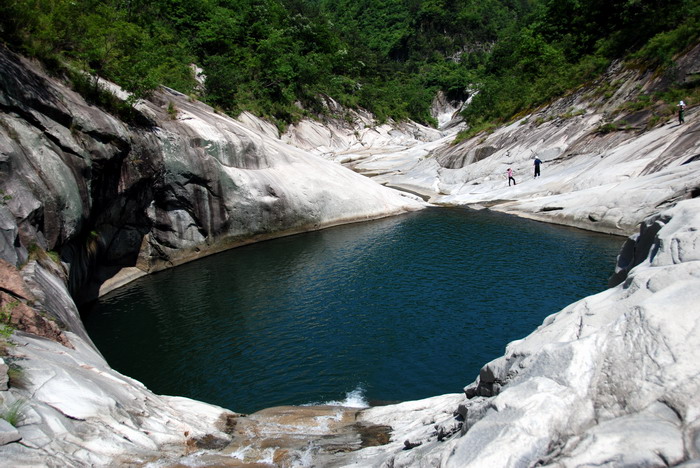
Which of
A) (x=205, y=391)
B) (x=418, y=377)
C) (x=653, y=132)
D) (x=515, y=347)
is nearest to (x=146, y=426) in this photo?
(x=205, y=391)

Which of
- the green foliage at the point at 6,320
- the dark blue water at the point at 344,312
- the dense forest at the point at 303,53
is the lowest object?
the dark blue water at the point at 344,312

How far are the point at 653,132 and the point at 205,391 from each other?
34.4 meters

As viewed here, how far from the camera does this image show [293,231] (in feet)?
125

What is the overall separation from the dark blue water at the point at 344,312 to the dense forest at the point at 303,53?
12.4 metres

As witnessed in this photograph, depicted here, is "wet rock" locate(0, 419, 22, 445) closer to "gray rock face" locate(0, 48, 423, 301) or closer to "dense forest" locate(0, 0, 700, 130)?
"gray rock face" locate(0, 48, 423, 301)

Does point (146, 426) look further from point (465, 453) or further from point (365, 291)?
point (365, 291)

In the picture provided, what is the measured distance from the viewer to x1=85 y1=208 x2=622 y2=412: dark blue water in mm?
16750

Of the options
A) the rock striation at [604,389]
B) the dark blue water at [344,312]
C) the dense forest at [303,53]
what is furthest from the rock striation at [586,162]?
the rock striation at [604,389]

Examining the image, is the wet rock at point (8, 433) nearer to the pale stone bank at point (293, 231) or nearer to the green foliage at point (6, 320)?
the pale stone bank at point (293, 231)

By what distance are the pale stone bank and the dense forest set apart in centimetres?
300

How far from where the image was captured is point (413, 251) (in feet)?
105

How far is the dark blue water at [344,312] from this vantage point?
16750 mm

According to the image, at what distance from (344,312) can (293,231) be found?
54.8ft

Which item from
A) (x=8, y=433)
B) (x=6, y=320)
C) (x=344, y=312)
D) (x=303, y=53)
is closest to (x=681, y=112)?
(x=344, y=312)
